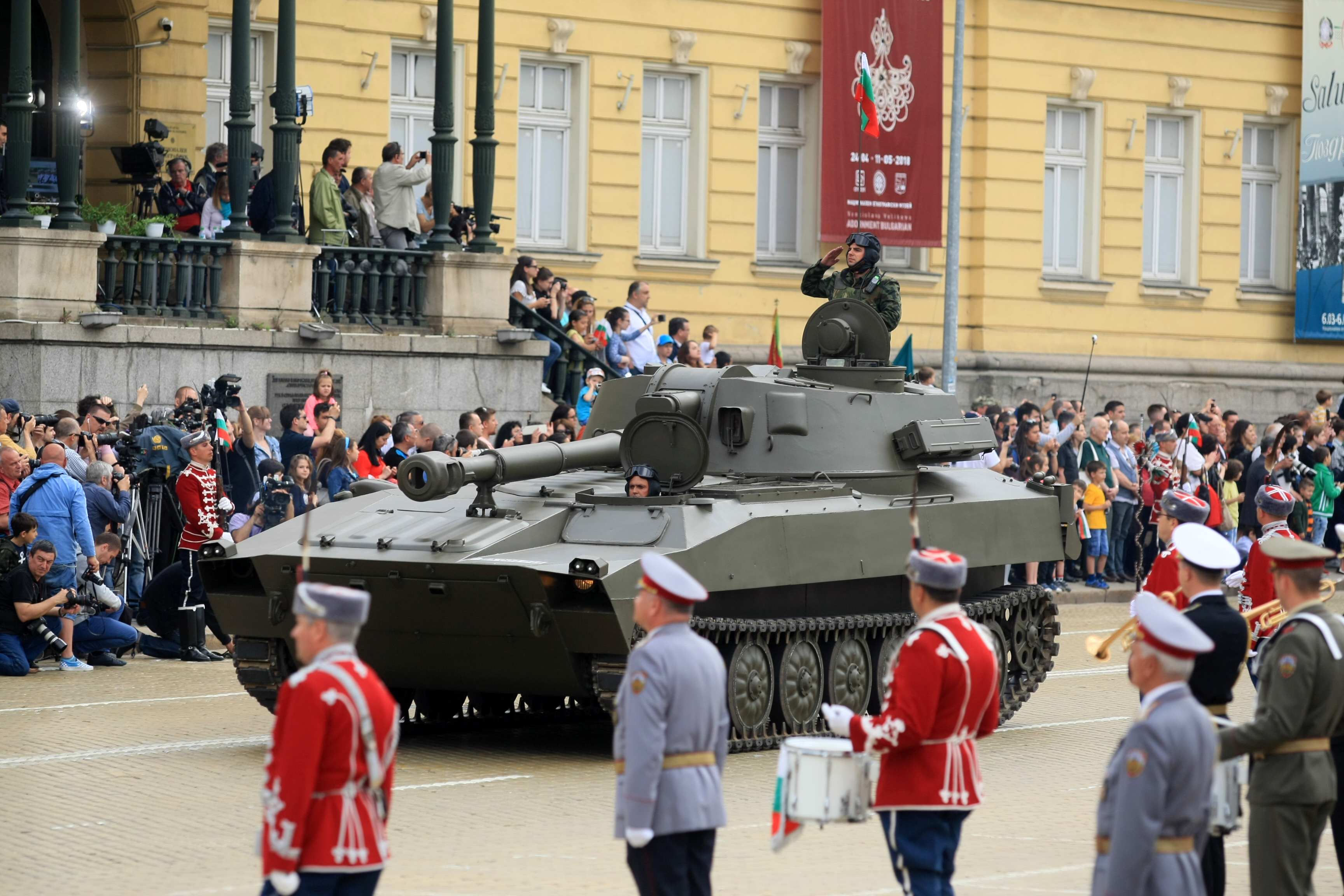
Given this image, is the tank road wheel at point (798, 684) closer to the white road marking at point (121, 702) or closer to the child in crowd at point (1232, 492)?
the white road marking at point (121, 702)

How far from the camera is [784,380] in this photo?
14586 mm

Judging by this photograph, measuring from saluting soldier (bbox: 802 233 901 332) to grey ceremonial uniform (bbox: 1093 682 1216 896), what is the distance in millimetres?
9115

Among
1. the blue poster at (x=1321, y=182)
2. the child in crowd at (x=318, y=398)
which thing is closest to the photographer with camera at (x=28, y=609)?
the child in crowd at (x=318, y=398)

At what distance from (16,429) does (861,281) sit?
6887 millimetres

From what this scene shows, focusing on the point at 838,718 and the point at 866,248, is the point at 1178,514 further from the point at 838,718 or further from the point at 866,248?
the point at 866,248

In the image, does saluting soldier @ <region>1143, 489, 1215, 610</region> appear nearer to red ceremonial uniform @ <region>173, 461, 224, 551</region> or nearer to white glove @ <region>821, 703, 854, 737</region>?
white glove @ <region>821, 703, 854, 737</region>

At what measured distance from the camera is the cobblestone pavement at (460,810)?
31.2 ft

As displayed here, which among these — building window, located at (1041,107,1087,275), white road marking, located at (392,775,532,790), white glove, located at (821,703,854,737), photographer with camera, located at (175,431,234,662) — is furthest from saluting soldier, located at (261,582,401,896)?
building window, located at (1041,107,1087,275)

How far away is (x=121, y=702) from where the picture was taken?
14.8 m

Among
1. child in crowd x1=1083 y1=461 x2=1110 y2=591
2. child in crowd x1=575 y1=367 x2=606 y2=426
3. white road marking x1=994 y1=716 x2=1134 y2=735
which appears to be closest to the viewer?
white road marking x1=994 y1=716 x2=1134 y2=735

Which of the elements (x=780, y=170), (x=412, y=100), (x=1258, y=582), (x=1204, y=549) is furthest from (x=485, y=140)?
(x=1204, y=549)

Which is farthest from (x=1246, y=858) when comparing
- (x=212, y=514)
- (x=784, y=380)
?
(x=212, y=514)

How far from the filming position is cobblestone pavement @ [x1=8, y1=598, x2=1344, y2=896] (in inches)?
375

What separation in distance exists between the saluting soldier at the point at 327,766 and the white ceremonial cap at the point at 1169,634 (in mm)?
2284
